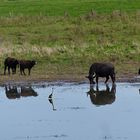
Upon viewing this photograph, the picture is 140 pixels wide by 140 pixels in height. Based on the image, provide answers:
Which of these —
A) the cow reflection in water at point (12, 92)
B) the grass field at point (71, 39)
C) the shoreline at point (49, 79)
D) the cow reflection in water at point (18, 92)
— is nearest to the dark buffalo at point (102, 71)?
the shoreline at point (49, 79)

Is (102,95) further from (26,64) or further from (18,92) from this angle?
(26,64)

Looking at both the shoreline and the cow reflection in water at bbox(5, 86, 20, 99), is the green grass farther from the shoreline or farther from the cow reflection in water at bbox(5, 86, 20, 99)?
the cow reflection in water at bbox(5, 86, 20, 99)

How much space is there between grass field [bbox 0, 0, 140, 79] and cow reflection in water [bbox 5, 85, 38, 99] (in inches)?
106

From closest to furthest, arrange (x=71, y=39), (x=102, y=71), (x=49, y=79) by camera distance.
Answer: (x=102, y=71)
(x=49, y=79)
(x=71, y=39)

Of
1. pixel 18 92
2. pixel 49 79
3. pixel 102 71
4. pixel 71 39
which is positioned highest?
pixel 71 39

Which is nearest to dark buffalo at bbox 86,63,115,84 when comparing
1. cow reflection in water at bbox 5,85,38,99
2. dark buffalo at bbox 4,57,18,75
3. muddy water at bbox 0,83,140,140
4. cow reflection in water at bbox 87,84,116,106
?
muddy water at bbox 0,83,140,140

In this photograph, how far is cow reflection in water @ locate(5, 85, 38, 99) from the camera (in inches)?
1166

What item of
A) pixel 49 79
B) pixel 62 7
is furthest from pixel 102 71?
pixel 62 7

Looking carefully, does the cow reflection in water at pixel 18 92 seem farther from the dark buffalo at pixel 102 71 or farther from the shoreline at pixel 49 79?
the dark buffalo at pixel 102 71

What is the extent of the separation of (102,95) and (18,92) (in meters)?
3.87

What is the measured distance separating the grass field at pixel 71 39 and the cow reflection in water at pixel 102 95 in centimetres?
374

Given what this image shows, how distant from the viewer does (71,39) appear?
43094mm

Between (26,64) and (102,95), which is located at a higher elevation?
(26,64)

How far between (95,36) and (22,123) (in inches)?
824
